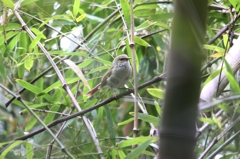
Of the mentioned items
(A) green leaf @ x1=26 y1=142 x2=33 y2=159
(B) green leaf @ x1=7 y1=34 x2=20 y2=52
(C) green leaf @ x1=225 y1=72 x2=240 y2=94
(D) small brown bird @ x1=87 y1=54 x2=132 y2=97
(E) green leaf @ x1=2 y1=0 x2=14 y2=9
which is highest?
(E) green leaf @ x1=2 y1=0 x2=14 y2=9

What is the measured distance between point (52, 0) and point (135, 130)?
2.04 feet

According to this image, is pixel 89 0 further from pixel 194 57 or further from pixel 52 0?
pixel 194 57

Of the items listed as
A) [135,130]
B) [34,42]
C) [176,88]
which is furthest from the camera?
[34,42]

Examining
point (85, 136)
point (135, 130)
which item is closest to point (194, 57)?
point (135, 130)

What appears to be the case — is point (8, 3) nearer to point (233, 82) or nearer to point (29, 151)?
point (29, 151)

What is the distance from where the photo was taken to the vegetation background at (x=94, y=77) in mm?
1088

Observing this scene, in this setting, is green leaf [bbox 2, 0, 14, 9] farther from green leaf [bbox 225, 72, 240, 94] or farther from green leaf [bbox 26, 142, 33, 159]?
green leaf [bbox 225, 72, 240, 94]

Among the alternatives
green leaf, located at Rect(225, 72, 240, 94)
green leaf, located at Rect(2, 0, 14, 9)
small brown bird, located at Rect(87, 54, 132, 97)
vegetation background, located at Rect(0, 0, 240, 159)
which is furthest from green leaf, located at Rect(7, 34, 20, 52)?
green leaf, located at Rect(225, 72, 240, 94)

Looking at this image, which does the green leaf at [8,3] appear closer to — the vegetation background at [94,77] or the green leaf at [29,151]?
the vegetation background at [94,77]

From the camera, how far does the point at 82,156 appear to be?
4.07ft

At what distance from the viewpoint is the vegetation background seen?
3.57 feet

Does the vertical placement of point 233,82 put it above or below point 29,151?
above

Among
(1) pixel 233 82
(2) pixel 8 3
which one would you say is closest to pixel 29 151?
(2) pixel 8 3

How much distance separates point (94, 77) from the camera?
168 centimetres
